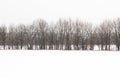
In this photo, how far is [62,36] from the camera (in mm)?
43969

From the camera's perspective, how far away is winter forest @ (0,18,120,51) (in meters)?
39.5

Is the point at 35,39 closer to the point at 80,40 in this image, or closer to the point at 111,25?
the point at 80,40

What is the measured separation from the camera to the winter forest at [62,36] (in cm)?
3950

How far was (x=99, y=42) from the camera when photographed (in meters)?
39.4
